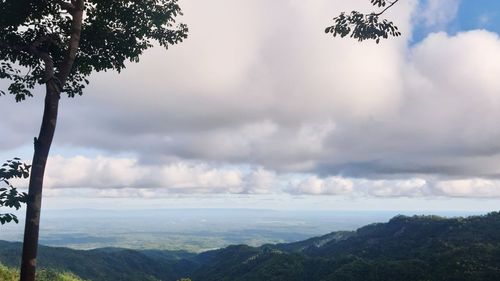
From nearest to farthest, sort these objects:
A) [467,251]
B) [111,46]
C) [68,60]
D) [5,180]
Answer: [5,180] → [68,60] → [111,46] → [467,251]

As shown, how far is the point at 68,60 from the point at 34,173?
190 inches

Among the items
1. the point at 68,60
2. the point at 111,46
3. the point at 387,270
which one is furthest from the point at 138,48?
the point at 387,270

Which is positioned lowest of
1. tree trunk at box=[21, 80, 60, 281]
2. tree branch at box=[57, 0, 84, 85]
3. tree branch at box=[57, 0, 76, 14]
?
tree trunk at box=[21, 80, 60, 281]

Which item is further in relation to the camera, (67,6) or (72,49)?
(67,6)

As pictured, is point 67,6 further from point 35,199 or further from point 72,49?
point 35,199

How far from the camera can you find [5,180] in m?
14.2

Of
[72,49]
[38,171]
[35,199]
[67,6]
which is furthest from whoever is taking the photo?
[67,6]

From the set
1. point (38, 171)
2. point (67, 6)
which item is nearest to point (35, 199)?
point (38, 171)

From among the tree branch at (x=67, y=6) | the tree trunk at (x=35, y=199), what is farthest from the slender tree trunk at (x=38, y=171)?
the tree branch at (x=67, y=6)

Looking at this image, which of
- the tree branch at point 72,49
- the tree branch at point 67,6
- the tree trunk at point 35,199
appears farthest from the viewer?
the tree branch at point 67,6

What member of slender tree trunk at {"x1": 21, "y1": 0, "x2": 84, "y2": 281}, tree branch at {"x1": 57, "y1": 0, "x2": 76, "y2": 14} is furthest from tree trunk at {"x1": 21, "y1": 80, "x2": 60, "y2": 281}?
tree branch at {"x1": 57, "y1": 0, "x2": 76, "y2": 14}

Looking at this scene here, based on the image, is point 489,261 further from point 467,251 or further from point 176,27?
point 176,27

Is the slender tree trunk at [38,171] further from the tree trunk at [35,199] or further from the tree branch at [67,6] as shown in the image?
the tree branch at [67,6]

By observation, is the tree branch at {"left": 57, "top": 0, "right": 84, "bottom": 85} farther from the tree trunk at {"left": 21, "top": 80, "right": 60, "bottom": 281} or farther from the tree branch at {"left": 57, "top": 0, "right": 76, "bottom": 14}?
the tree trunk at {"left": 21, "top": 80, "right": 60, "bottom": 281}
